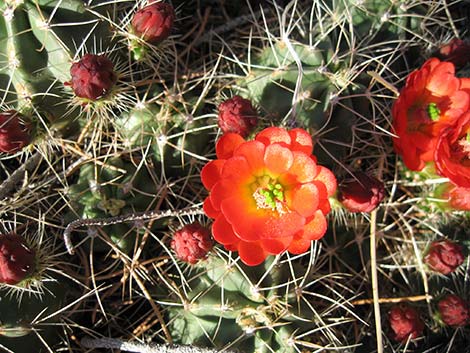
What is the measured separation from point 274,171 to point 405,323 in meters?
0.84

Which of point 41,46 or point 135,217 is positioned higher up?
point 41,46

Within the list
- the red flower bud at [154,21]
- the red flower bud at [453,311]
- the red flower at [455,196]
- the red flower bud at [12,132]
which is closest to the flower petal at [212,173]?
the red flower bud at [154,21]

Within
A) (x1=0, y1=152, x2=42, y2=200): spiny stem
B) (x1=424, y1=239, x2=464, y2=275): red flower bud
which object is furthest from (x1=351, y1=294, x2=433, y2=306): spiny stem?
(x1=0, y1=152, x2=42, y2=200): spiny stem

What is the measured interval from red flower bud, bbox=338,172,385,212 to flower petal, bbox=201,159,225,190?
0.50 meters

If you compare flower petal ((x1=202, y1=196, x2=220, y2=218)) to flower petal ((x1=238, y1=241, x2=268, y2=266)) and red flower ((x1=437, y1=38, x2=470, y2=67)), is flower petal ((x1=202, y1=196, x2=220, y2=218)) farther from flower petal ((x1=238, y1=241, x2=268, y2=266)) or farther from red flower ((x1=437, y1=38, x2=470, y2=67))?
red flower ((x1=437, y1=38, x2=470, y2=67))

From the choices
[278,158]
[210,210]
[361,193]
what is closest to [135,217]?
[210,210]

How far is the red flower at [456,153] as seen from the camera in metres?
1.86

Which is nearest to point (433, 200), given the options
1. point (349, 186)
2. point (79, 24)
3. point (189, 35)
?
point (349, 186)

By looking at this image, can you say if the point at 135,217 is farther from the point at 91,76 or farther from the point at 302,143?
the point at 302,143

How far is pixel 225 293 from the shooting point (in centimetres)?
191

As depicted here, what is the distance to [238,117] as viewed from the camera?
1.74 metres

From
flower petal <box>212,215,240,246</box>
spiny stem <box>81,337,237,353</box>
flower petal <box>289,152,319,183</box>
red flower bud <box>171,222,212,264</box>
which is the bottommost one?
spiny stem <box>81,337,237,353</box>

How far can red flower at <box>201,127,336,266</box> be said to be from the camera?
165 centimetres

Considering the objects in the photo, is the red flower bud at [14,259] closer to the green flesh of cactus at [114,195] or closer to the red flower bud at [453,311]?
the green flesh of cactus at [114,195]
